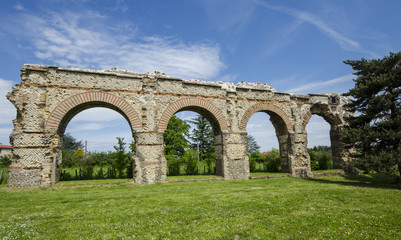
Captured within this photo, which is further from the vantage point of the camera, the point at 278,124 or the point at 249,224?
the point at 278,124

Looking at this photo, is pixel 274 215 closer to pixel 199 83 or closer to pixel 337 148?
pixel 199 83

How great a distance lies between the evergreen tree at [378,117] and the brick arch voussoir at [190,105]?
515 centimetres

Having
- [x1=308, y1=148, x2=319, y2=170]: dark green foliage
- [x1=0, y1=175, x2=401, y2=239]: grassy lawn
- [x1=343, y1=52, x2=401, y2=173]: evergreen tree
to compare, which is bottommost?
[x1=0, y1=175, x2=401, y2=239]: grassy lawn

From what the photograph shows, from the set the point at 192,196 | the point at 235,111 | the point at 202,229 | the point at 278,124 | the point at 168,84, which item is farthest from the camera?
the point at 278,124

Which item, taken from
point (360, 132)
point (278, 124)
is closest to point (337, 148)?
point (278, 124)

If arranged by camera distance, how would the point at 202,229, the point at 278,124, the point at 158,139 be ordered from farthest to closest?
the point at 278,124 < the point at 158,139 < the point at 202,229

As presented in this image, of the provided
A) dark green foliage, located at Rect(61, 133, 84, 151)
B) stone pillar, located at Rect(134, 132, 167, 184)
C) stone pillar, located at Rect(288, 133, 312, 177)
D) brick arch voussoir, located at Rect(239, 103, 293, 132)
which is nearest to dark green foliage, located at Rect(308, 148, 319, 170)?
stone pillar, located at Rect(288, 133, 312, 177)

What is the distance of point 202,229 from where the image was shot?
3729 millimetres

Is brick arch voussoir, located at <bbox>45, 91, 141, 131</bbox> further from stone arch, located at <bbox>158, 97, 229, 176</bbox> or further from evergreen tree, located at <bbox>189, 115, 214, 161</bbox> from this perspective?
evergreen tree, located at <bbox>189, 115, 214, 161</bbox>

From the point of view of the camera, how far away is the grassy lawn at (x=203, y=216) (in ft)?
11.7

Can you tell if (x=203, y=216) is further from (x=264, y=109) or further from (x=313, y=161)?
(x=313, y=161)

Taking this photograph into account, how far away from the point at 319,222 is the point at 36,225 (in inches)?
200

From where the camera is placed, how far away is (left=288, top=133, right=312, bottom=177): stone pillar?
1194 centimetres

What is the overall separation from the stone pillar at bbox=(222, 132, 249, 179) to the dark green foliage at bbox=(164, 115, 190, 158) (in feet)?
36.0
